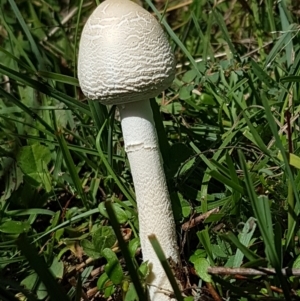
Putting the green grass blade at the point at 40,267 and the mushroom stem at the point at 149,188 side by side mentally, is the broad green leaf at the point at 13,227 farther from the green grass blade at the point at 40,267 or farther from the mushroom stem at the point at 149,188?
the green grass blade at the point at 40,267

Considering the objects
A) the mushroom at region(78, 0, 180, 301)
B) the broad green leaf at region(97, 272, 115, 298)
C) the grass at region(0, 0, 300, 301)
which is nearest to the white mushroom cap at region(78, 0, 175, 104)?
the mushroom at region(78, 0, 180, 301)

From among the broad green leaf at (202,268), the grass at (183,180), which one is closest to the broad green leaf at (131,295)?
the grass at (183,180)

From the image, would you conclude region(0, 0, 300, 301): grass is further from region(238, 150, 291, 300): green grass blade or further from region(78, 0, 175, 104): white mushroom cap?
region(78, 0, 175, 104): white mushroom cap

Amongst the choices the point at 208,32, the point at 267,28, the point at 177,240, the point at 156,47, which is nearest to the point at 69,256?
the point at 177,240

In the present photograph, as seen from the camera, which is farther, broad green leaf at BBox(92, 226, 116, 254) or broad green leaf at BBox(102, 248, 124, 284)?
broad green leaf at BBox(92, 226, 116, 254)

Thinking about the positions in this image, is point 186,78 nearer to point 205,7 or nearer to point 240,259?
point 205,7

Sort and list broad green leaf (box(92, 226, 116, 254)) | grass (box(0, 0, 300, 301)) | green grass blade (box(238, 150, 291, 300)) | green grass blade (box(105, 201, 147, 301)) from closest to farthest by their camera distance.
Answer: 1. green grass blade (box(105, 201, 147, 301))
2. green grass blade (box(238, 150, 291, 300))
3. grass (box(0, 0, 300, 301))
4. broad green leaf (box(92, 226, 116, 254))

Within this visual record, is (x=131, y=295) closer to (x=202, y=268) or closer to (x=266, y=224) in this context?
(x=202, y=268)
